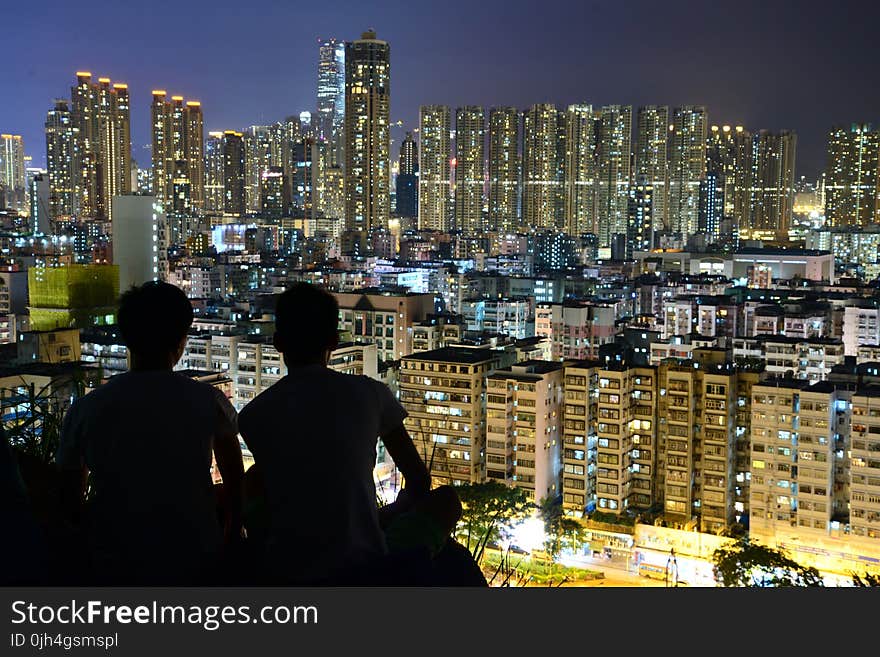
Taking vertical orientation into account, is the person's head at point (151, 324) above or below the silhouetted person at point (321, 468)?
above

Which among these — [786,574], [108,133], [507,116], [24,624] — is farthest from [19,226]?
[24,624]

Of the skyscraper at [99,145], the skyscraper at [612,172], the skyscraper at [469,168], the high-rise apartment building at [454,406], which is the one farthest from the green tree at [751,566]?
the skyscraper at [612,172]

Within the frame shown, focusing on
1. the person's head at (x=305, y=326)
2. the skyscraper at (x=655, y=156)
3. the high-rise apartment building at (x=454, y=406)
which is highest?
the skyscraper at (x=655, y=156)

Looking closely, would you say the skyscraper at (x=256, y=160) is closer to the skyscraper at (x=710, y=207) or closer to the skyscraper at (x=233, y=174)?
the skyscraper at (x=233, y=174)

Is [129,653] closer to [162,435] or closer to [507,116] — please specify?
[162,435]

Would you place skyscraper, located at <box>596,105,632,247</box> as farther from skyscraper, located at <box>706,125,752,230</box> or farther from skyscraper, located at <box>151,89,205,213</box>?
skyscraper, located at <box>151,89,205,213</box>

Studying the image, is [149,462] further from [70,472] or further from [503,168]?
[503,168]
